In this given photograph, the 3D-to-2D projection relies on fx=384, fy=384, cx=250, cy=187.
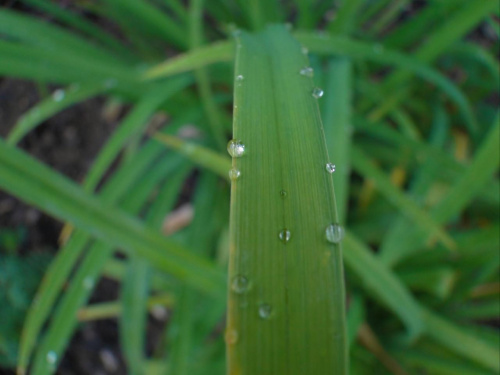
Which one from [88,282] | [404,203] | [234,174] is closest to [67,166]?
[88,282]

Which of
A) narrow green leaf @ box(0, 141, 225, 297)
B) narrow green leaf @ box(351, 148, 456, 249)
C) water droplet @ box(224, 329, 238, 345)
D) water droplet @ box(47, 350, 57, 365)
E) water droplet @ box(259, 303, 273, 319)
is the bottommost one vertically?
water droplet @ box(224, 329, 238, 345)


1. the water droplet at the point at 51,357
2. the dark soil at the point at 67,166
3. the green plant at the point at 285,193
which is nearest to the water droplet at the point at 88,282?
the green plant at the point at 285,193

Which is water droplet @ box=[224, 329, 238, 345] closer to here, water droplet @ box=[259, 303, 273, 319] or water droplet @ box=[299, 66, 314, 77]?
water droplet @ box=[259, 303, 273, 319]

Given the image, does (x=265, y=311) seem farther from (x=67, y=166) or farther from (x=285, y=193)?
(x=67, y=166)

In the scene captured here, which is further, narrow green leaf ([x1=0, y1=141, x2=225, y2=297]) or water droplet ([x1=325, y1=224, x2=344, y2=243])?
narrow green leaf ([x1=0, y1=141, x2=225, y2=297])

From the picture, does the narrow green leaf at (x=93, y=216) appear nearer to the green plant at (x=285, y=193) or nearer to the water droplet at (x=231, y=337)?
the green plant at (x=285, y=193)

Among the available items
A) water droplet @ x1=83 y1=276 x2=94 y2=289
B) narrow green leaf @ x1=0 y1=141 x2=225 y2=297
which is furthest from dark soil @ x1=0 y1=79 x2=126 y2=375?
narrow green leaf @ x1=0 y1=141 x2=225 y2=297

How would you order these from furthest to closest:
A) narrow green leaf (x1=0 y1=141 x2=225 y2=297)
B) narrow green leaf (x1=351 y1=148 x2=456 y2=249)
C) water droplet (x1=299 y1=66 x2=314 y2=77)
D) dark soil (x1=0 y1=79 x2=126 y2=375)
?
dark soil (x1=0 y1=79 x2=126 y2=375), narrow green leaf (x1=351 y1=148 x2=456 y2=249), narrow green leaf (x1=0 y1=141 x2=225 y2=297), water droplet (x1=299 y1=66 x2=314 y2=77)

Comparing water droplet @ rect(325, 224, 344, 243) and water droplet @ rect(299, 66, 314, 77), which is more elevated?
water droplet @ rect(299, 66, 314, 77)
